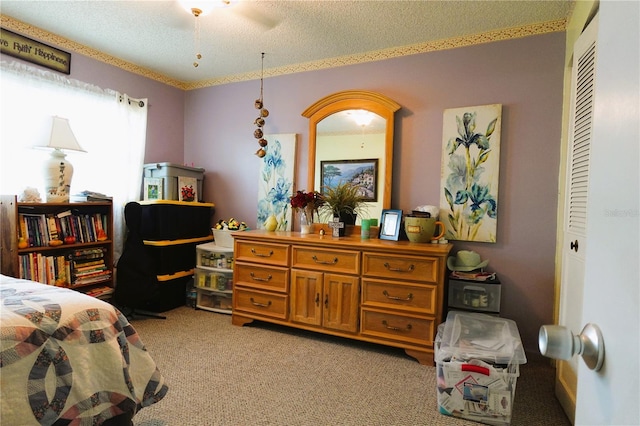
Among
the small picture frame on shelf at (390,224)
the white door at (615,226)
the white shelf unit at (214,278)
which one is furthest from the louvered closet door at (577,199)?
the white shelf unit at (214,278)

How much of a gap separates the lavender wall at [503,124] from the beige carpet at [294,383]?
707 millimetres

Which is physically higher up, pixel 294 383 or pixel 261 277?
pixel 261 277

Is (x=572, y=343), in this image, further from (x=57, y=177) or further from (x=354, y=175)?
(x=57, y=177)

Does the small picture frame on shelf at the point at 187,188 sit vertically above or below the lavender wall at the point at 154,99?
below

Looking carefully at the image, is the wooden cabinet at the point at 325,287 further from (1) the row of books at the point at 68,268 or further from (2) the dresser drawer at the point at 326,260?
(1) the row of books at the point at 68,268

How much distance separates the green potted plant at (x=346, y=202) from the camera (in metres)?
3.05

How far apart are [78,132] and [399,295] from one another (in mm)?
3107

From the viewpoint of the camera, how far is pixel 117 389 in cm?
135

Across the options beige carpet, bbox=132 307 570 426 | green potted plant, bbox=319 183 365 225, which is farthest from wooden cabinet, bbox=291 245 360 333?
green potted plant, bbox=319 183 365 225

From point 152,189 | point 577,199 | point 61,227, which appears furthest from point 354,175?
point 61,227

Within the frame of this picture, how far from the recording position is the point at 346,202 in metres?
3.05

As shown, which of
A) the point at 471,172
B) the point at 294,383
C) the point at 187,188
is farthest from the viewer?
the point at 187,188

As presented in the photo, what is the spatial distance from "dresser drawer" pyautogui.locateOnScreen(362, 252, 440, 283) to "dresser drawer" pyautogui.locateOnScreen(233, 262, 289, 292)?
71 centimetres

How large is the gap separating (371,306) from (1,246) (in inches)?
107
